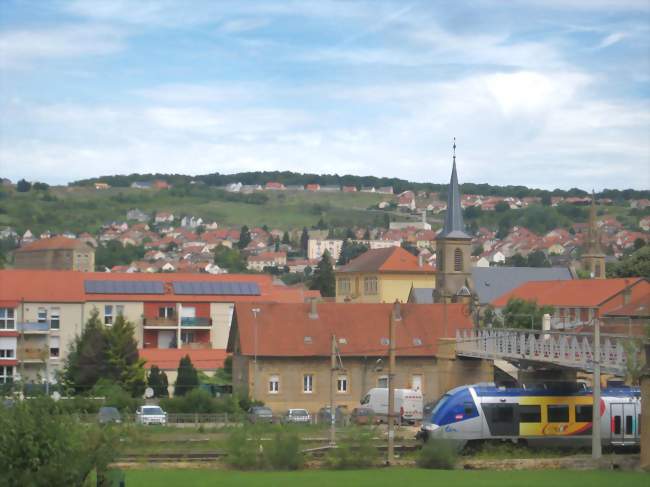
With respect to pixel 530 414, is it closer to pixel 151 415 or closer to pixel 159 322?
pixel 151 415

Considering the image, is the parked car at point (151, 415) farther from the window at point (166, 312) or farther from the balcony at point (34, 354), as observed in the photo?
the window at point (166, 312)

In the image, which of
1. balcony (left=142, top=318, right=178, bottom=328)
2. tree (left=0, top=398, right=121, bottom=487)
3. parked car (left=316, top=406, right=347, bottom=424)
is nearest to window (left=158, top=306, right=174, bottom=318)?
balcony (left=142, top=318, right=178, bottom=328)

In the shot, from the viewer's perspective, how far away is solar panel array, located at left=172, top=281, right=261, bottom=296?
7825 cm

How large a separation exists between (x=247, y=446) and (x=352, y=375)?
23.2 metres

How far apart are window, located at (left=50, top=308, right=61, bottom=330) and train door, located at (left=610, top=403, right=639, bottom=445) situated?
41051 millimetres

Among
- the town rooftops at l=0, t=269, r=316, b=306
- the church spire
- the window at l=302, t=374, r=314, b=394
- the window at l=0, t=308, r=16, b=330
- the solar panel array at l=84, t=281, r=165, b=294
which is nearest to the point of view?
the window at l=302, t=374, r=314, b=394

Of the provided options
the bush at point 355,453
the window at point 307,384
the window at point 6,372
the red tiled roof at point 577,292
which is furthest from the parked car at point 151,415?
the red tiled roof at point 577,292

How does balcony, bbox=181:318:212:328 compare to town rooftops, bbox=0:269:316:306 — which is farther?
balcony, bbox=181:318:212:328

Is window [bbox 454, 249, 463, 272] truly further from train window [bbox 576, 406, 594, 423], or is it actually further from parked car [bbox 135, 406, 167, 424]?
train window [bbox 576, 406, 594, 423]

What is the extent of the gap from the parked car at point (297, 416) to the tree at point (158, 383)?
9143 millimetres

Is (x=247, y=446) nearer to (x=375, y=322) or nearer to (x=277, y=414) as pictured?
(x=277, y=414)

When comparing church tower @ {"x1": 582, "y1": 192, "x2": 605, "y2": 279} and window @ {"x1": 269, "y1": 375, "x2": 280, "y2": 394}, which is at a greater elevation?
church tower @ {"x1": 582, "y1": 192, "x2": 605, "y2": 279}

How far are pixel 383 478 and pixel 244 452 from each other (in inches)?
177

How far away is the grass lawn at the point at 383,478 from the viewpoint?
29453 millimetres
